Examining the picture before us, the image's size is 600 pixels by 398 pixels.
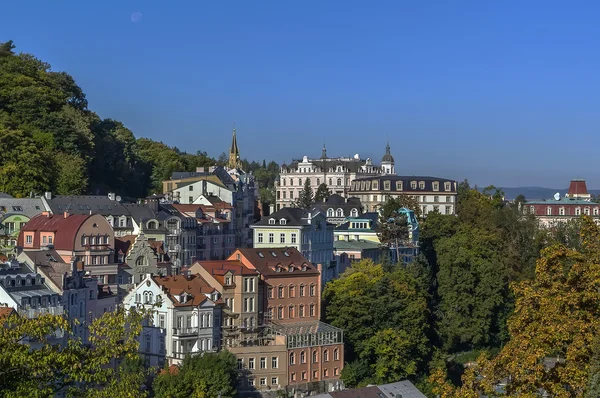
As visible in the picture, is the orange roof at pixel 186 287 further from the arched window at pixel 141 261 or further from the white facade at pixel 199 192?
the white facade at pixel 199 192

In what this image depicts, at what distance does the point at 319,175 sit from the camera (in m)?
156

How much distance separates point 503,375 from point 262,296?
1419 inches

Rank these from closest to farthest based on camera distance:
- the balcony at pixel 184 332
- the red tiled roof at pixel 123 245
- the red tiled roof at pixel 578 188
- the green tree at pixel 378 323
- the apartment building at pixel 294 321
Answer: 1. the balcony at pixel 184 332
2. the apartment building at pixel 294 321
3. the green tree at pixel 378 323
4. the red tiled roof at pixel 123 245
5. the red tiled roof at pixel 578 188

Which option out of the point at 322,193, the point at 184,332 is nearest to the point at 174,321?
the point at 184,332

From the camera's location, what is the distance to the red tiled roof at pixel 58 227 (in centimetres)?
6762

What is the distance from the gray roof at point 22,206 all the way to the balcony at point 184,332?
18.9 metres

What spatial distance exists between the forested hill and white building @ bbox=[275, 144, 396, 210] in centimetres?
3848

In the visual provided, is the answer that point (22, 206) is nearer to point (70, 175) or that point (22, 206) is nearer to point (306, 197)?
point (70, 175)

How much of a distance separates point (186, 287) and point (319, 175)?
9365cm

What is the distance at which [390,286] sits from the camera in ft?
241

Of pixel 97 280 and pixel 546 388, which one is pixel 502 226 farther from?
pixel 546 388

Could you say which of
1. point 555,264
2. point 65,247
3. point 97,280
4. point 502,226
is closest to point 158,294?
point 97,280

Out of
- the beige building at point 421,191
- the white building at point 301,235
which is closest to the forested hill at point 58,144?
the white building at point 301,235

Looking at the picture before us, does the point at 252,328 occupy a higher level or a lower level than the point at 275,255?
lower
